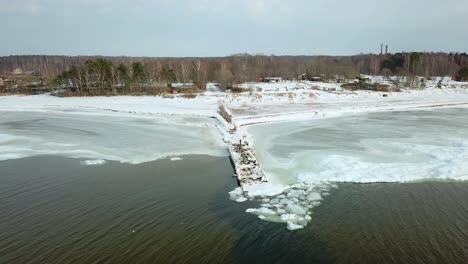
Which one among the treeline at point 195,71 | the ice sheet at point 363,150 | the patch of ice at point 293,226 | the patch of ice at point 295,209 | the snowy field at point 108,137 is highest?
the treeline at point 195,71

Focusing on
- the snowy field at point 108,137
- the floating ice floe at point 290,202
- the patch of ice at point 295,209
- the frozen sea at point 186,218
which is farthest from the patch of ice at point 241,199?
the snowy field at point 108,137

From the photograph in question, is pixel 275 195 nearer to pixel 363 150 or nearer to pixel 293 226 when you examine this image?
pixel 293 226

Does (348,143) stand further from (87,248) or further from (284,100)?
(284,100)

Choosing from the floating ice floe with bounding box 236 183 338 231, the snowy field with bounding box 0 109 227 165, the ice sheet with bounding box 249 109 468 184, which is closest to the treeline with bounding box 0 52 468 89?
the snowy field with bounding box 0 109 227 165

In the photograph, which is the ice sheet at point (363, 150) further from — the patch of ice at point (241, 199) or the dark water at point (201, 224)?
the patch of ice at point (241, 199)

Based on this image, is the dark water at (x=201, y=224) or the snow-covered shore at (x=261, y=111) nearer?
the dark water at (x=201, y=224)

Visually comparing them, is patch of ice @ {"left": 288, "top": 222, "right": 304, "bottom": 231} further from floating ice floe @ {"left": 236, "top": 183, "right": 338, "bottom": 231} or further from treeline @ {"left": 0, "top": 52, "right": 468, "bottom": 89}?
treeline @ {"left": 0, "top": 52, "right": 468, "bottom": 89}
